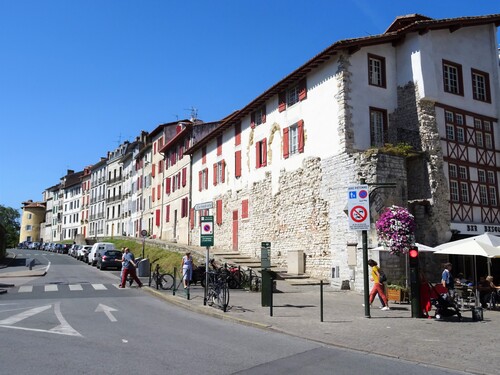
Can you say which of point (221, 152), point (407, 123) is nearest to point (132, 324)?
point (407, 123)

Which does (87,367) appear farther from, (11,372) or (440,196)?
(440,196)

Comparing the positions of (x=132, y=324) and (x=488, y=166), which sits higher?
(x=488, y=166)

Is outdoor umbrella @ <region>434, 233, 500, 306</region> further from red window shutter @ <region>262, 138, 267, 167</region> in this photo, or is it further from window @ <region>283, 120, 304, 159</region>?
red window shutter @ <region>262, 138, 267, 167</region>

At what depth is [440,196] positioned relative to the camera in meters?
19.1

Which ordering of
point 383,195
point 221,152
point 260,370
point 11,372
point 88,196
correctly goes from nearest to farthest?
point 11,372, point 260,370, point 383,195, point 221,152, point 88,196

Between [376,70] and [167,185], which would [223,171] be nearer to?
[167,185]

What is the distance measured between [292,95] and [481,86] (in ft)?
30.3

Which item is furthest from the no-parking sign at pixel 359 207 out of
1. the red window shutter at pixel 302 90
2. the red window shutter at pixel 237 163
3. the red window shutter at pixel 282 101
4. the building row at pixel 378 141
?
the red window shutter at pixel 237 163

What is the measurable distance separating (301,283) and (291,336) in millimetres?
10222

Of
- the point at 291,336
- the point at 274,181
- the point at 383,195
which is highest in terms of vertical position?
the point at 274,181

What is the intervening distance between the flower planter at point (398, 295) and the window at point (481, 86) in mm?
12113

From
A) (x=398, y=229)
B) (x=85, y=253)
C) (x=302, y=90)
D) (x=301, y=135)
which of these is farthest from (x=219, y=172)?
(x=398, y=229)

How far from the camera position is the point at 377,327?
10.3m

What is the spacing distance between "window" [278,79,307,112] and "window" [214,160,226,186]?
8.04 metres
